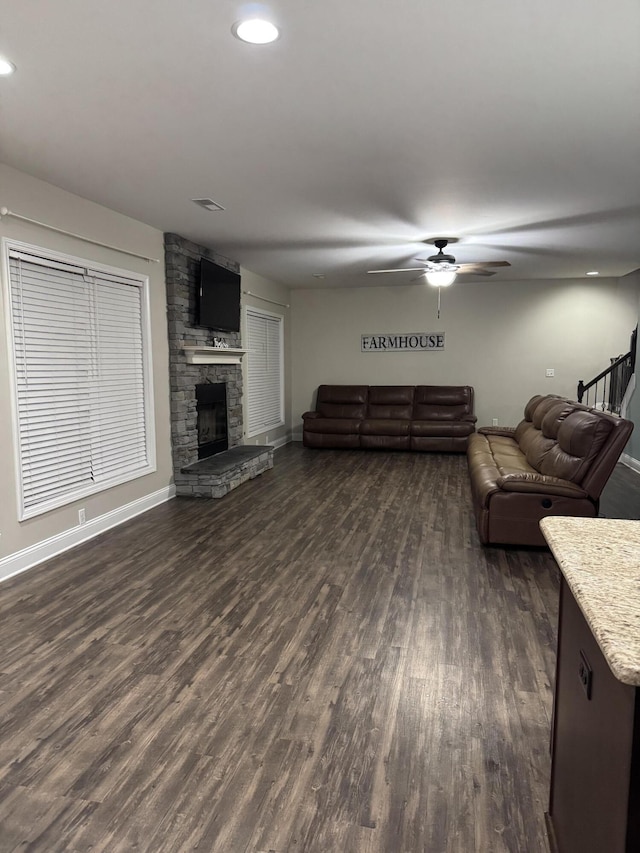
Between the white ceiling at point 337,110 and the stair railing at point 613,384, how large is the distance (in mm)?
3024

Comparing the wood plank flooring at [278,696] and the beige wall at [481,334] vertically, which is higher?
the beige wall at [481,334]

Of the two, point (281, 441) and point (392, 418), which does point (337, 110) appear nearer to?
point (392, 418)

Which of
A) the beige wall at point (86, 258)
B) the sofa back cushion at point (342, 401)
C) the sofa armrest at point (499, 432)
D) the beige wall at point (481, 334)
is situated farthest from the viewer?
the sofa back cushion at point (342, 401)

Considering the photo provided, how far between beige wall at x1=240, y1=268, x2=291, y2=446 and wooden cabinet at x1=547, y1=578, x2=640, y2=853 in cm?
636

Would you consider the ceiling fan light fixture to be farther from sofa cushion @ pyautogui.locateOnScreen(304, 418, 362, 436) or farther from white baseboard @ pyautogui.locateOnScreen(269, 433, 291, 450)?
white baseboard @ pyautogui.locateOnScreen(269, 433, 291, 450)

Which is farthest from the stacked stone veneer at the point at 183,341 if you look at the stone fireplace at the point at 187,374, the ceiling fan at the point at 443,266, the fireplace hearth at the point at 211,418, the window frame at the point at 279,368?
the ceiling fan at the point at 443,266

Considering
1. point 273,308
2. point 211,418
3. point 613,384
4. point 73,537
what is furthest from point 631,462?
point 73,537

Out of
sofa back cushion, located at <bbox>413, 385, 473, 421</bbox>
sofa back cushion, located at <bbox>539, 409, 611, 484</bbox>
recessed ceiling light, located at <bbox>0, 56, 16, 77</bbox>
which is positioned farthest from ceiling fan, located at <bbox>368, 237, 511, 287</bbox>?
recessed ceiling light, located at <bbox>0, 56, 16, 77</bbox>

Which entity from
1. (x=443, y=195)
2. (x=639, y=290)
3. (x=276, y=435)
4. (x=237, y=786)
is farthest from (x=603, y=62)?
(x=276, y=435)

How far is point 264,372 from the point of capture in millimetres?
8359

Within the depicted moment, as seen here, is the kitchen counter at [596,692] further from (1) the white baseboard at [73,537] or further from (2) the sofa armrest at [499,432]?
(2) the sofa armrest at [499,432]

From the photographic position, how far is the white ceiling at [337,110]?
2.02 m

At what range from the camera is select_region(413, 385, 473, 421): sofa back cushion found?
8.54 meters

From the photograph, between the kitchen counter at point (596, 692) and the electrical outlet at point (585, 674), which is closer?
the kitchen counter at point (596, 692)
